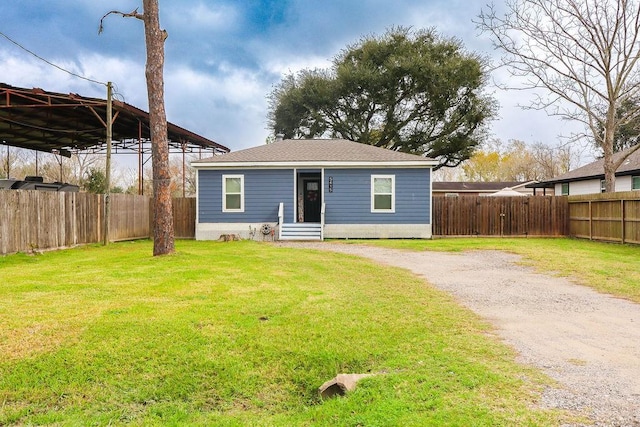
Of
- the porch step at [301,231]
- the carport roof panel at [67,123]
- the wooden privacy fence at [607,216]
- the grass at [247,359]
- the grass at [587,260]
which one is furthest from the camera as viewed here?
the porch step at [301,231]

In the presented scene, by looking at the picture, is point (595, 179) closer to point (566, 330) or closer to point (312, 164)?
point (312, 164)

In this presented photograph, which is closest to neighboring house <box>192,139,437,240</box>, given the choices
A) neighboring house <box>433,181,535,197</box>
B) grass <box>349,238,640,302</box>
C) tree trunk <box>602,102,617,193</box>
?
grass <box>349,238,640,302</box>

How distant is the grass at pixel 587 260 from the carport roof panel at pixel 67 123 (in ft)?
34.1

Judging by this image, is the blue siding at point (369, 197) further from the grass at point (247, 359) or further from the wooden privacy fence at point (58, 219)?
the grass at point (247, 359)

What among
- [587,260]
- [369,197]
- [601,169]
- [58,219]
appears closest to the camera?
[587,260]

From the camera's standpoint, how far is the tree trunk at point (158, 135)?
30.4 feet

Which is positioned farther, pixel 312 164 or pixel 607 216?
pixel 312 164

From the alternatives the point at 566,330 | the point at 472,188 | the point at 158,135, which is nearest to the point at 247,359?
the point at 566,330

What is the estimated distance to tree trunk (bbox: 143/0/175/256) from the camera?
30.4 feet

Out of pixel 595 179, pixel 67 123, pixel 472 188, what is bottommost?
pixel 595 179

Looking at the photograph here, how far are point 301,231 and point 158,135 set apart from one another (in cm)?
745

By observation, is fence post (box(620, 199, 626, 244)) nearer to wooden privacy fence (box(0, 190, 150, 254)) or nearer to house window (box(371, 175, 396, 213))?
house window (box(371, 175, 396, 213))

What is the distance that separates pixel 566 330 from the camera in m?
4.44

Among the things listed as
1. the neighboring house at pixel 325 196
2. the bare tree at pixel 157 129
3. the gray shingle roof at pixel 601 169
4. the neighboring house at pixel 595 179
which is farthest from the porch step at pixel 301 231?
the neighboring house at pixel 595 179
